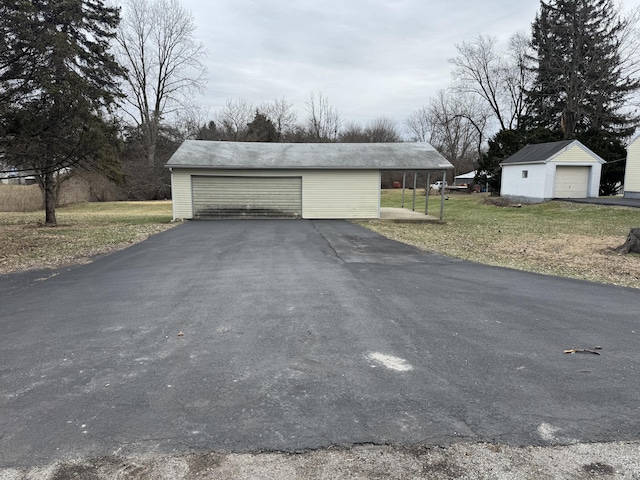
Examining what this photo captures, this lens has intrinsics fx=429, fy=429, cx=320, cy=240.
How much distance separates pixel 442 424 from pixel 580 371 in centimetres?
162

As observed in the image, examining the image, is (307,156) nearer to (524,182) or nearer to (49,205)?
(49,205)

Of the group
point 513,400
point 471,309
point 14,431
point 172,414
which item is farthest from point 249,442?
point 471,309

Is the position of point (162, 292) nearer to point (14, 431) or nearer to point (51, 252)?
point (14, 431)

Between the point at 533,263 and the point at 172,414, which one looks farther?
the point at 533,263

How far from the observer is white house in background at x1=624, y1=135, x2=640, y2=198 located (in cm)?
2500

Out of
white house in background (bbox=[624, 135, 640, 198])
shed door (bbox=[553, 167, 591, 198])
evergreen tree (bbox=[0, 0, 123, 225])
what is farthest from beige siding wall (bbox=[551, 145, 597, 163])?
evergreen tree (bbox=[0, 0, 123, 225])

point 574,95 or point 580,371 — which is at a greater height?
point 574,95

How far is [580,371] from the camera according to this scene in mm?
3584

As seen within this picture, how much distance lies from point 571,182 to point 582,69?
47.0 feet

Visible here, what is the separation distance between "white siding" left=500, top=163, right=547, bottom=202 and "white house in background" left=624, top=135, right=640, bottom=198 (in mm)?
5053

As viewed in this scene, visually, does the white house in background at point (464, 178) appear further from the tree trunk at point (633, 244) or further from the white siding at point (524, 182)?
the tree trunk at point (633, 244)

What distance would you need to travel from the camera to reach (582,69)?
3434 cm

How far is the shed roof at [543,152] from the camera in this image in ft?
83.3

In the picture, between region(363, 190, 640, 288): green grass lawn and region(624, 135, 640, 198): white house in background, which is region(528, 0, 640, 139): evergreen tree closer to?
region(624, 135, 640, 198): white house in background
